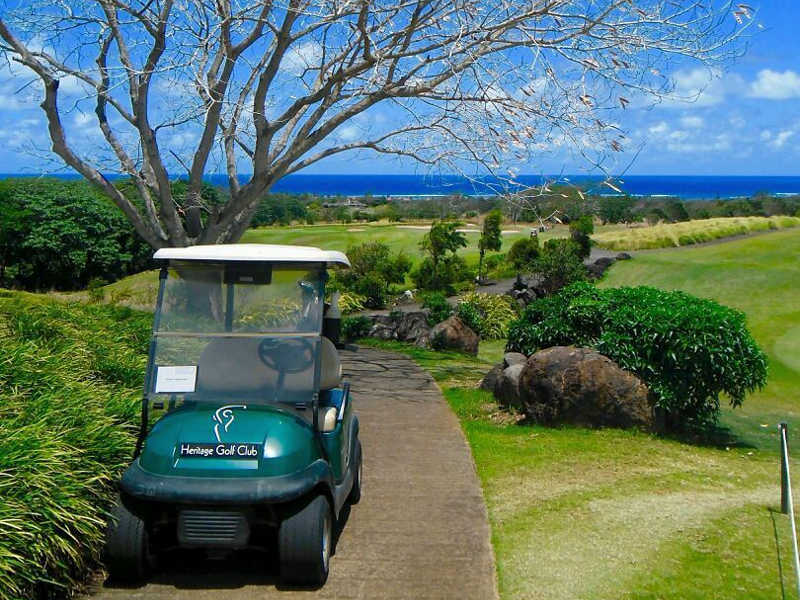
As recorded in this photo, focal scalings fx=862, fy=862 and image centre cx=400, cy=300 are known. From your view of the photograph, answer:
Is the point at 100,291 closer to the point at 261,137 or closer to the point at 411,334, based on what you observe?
the point at 411,334

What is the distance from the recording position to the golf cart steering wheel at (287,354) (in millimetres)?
5254

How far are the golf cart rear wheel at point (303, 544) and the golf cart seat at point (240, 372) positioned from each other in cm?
77

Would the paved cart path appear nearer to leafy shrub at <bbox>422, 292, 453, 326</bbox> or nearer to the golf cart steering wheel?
the golf cart steering wheel

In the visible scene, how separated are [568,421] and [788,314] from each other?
1415cm

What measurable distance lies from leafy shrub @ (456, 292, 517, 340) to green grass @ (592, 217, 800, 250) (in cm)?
1169

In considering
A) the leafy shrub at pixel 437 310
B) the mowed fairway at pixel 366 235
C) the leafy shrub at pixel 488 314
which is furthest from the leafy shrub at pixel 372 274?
the mowed fairway at pixel 366 235

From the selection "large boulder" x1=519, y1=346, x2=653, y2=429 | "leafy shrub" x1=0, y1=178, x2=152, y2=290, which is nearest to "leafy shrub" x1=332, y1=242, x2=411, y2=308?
"leafy shrub" x1=0, y1=178, x2=152, y2=290

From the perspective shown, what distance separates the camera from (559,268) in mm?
23203

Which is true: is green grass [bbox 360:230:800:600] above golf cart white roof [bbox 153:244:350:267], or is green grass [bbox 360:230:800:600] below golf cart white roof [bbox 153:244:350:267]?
below

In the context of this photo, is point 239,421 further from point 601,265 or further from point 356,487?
point 601,265

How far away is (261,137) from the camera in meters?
11.3

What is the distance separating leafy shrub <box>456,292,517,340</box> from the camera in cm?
1983

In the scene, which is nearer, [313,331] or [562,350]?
[313,331]

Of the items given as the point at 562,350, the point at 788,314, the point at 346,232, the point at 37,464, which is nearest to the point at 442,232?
the point at 788,314
